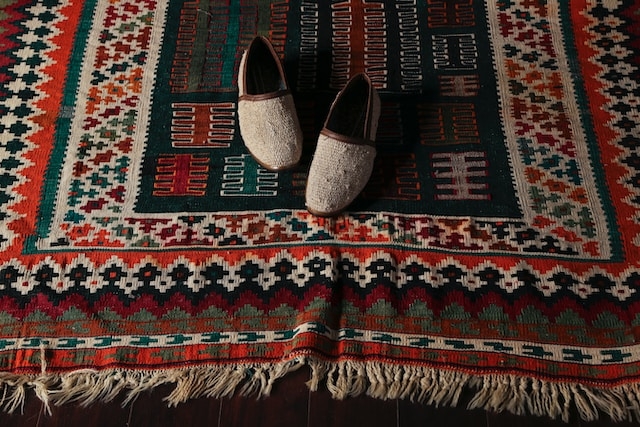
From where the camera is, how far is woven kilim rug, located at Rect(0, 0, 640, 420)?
3.39 ft

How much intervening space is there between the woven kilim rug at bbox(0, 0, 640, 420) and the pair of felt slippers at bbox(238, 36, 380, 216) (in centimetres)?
4

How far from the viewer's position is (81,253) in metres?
1.12

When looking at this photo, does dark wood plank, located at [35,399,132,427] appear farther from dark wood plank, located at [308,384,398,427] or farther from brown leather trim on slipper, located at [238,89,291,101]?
brown leather trim on slipper, located at [238,89,291,101]

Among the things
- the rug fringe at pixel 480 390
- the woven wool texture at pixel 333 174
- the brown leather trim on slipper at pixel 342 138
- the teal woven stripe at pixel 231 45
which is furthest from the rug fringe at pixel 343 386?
the teal woven stripe at pixel 231 45

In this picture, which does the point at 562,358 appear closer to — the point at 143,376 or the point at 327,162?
the point at 327,162

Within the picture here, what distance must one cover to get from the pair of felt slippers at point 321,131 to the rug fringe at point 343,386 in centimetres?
30

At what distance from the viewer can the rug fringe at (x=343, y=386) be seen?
1.00 metres

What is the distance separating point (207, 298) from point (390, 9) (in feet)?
2.56

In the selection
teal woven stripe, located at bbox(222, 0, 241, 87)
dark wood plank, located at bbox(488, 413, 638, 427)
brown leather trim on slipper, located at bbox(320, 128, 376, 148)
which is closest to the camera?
dark wood plank, located at bbox(488, 413, 638, 427)

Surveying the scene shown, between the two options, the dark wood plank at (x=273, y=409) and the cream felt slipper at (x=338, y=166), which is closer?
the dark wood plank at (x=273, y=409)

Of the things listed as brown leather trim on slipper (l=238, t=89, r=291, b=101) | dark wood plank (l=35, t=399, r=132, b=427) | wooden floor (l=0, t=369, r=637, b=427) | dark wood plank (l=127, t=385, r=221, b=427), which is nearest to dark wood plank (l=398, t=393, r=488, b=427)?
wooden floor (l=0, t=369, r=637, b=427)

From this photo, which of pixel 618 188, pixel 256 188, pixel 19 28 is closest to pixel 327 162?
pixel 256 188

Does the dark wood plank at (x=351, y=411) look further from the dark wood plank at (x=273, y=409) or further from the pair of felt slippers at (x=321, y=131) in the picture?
the pair of felt slippers at (x=321, y=131)

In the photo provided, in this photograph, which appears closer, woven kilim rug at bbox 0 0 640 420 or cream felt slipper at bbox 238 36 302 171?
woven kilim rug at bbox 0 0 640 420
